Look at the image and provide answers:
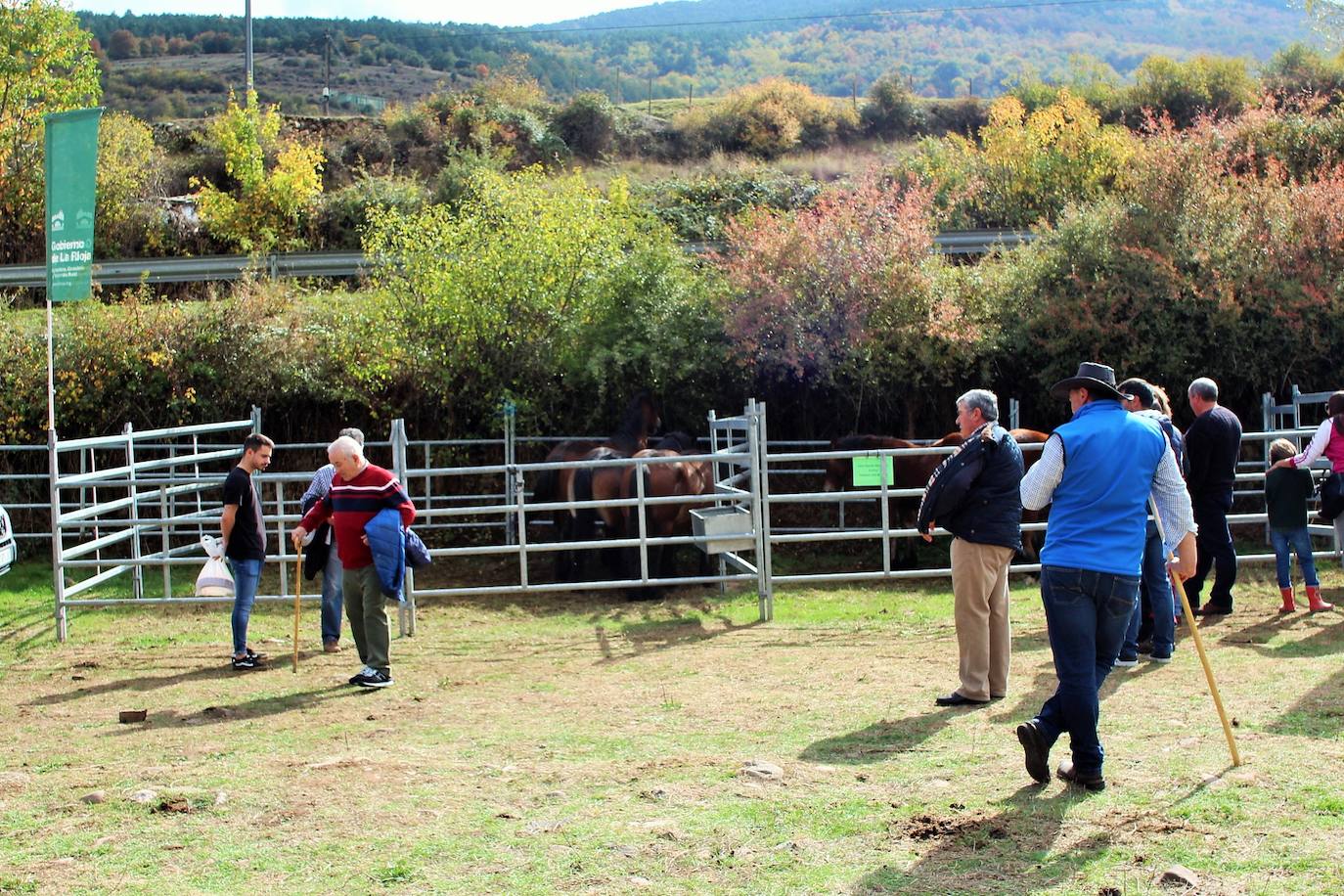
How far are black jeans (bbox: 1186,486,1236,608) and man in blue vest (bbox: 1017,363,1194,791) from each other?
3932 millimetres

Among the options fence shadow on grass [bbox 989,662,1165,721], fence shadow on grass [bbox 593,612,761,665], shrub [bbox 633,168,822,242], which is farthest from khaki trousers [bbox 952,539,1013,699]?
Answer: shrub [bbox 633,168,822,242]

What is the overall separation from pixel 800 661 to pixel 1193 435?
316 cm

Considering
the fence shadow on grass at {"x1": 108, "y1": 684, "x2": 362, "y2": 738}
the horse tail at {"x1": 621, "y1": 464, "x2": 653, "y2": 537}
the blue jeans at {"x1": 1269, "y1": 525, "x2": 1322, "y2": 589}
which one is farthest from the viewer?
the horse tail at {"x1": 621, "y1": 464, "x2": 653, "y2": 537}

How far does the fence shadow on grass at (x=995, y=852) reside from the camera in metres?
4.02

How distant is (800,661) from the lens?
8281mm

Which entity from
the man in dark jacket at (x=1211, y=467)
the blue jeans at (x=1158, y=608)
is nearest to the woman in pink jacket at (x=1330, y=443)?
the man in dark jacket at (x=1211, y=467)

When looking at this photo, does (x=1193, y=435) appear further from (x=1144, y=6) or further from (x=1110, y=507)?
(x=1144, y=6)

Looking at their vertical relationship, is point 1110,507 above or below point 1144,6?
below

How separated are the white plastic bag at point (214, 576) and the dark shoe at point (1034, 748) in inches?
233

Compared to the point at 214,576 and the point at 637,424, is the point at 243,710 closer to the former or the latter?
the point at 214,576

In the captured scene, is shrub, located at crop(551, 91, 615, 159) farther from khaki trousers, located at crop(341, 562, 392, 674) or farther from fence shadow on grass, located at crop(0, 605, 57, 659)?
khaki trousers, located at crop(341, 562, 392, 674)

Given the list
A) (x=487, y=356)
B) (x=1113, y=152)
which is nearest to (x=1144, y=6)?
(x=1113, y=152)

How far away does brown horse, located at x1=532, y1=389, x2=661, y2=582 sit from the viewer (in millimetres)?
12406

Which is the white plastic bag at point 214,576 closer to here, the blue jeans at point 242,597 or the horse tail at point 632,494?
the blue jeans at point 242,597
